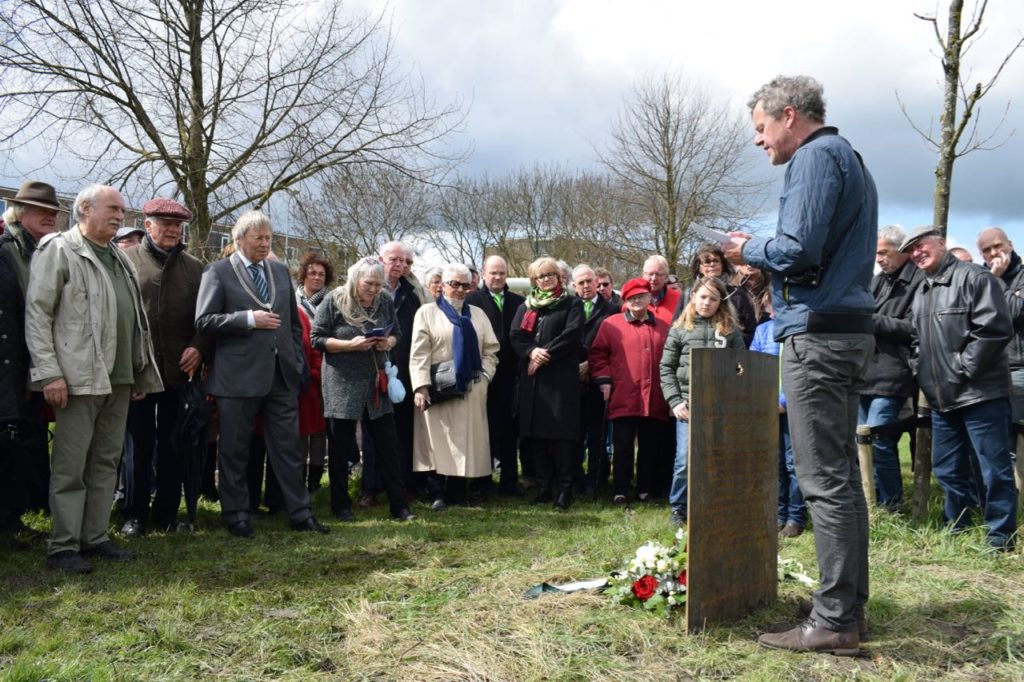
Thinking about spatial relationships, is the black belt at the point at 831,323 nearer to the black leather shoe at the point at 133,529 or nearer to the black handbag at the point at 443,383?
the black handbag at the point at 443,383

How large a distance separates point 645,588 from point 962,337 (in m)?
2.90

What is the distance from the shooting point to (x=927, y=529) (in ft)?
18.3

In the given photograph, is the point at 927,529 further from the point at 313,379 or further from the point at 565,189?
the point at 565,189

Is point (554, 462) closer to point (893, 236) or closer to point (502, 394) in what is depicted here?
point (502, 394)

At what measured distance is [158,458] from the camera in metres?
6.17

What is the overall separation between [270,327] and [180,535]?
61.7 inches

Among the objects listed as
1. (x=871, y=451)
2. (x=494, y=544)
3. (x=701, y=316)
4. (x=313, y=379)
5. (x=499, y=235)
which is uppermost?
(x=499, y=235)

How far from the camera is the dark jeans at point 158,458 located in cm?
603

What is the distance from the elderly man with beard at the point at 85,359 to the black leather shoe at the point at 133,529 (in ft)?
2.06

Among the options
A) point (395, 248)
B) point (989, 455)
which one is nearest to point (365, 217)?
point (395, 248)

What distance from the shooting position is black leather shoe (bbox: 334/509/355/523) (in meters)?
6.63

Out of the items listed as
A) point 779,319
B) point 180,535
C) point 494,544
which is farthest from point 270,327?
point 779,319

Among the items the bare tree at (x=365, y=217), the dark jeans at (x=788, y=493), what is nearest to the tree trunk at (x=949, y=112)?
the dark jeans at (x=788, y=493)

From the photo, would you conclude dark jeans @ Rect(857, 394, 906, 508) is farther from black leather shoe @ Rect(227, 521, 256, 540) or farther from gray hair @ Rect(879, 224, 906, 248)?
black leather shoe @ Rect(227, 521, 256, 540)
